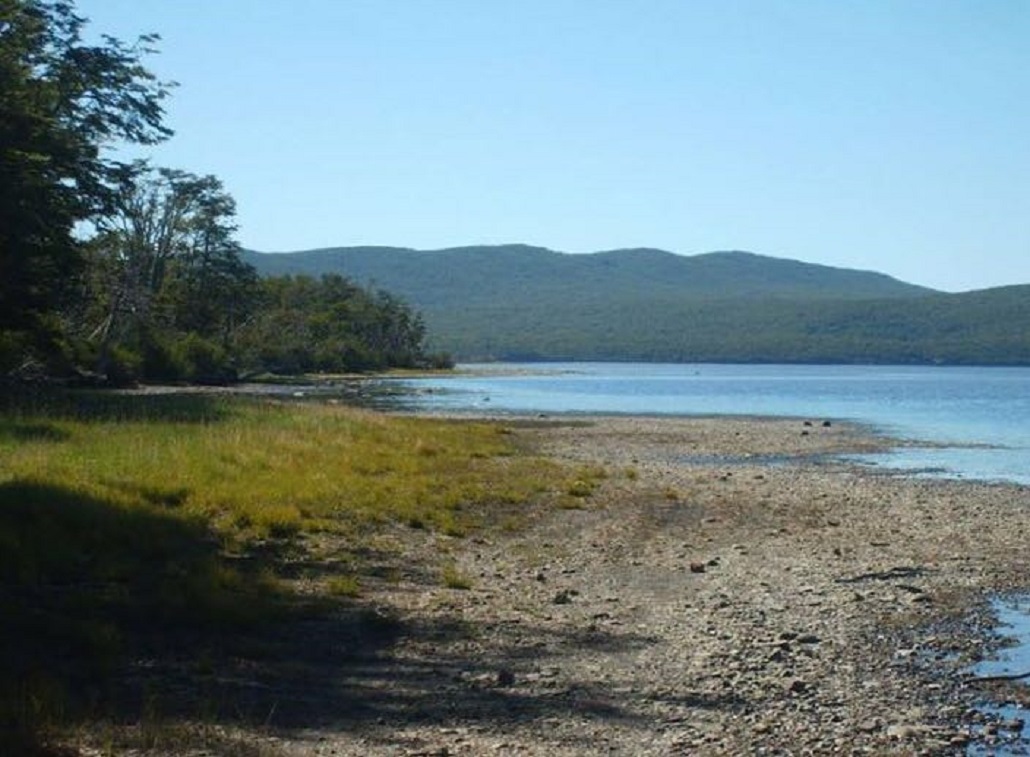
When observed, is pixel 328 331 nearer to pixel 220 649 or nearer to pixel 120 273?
pixel 120 273

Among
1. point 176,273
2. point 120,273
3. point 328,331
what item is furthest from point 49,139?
point 328,331

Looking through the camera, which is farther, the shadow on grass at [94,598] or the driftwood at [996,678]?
the driftwood at [996,678]

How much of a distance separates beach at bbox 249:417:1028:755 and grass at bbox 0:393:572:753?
1473mm

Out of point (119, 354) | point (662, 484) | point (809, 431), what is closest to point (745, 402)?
point (809, 431)

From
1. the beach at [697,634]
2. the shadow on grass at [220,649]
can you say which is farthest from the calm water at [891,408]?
the shadow on grass at [220,649]

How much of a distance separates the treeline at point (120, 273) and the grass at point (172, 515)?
12.9 ft

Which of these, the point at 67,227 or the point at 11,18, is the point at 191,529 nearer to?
the point at 11,18

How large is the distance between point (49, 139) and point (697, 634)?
61.6 ft

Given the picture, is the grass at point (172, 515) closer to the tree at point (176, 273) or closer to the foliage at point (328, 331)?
the tree at point (176, 273)

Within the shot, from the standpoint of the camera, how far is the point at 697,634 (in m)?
13.4

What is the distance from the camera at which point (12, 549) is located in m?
13.7

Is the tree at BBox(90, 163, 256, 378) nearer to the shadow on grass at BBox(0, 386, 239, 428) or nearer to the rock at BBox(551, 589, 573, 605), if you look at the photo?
the shadow on grass at BBox(0, 386, 239, 428)

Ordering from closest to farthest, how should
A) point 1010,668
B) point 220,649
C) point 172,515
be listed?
1. point 220,649
2. point 1010,668
3. point 172,515

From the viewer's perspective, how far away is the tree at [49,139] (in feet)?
75.2
